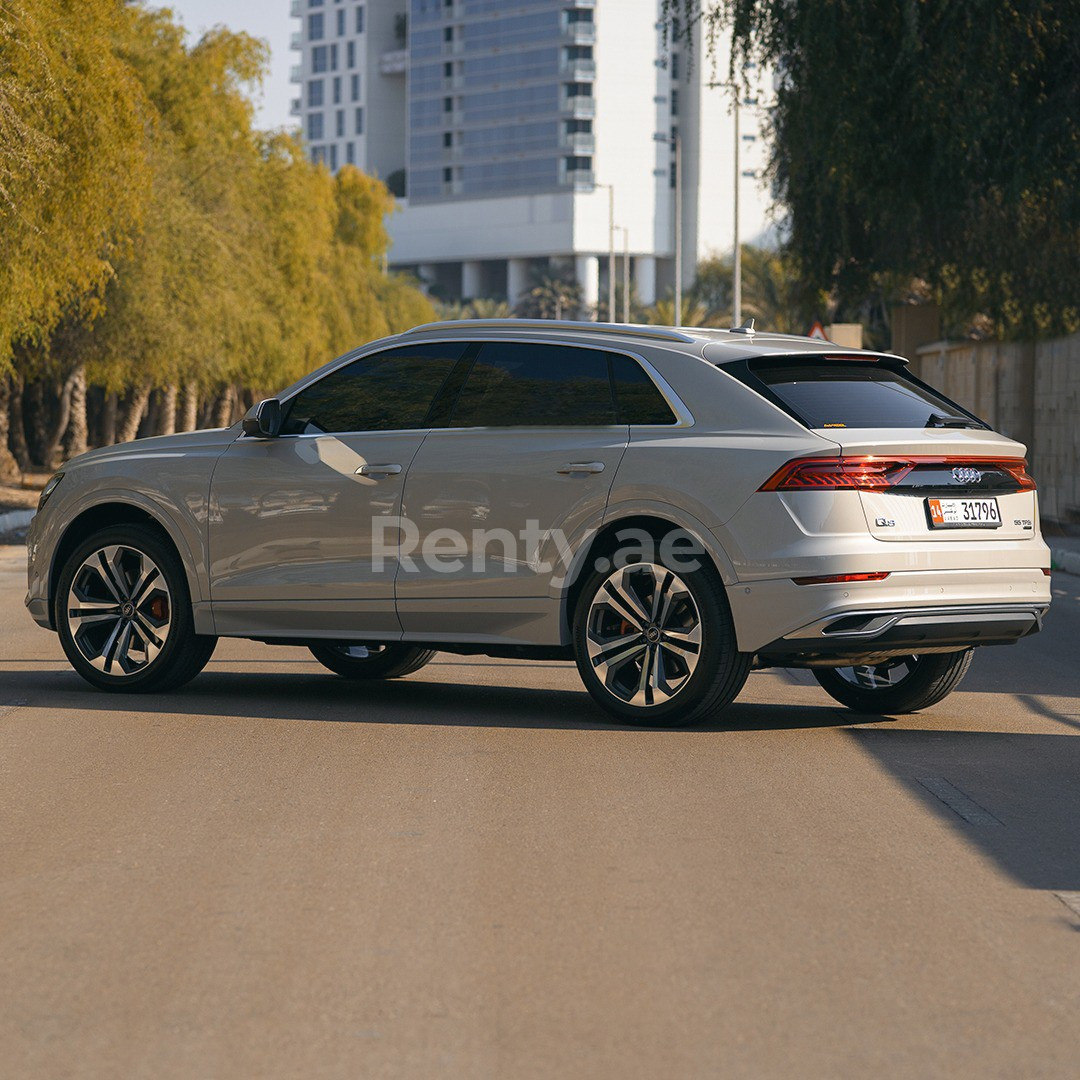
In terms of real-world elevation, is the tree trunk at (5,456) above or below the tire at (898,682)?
above

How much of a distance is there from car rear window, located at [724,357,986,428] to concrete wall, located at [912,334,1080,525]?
17963 mm

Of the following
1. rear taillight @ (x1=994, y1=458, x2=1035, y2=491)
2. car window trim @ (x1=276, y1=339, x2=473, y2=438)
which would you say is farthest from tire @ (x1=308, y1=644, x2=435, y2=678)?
rear taillight @ (x1=994, y1=458, x2=1035, y2=491)

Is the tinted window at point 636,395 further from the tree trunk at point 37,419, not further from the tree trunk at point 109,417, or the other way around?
the tree trunk at point 109,417

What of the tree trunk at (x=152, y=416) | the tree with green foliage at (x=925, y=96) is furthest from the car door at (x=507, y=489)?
the tree trunk at (x=152, y=416)

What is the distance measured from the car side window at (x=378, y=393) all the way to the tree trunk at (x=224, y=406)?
45.8 meters

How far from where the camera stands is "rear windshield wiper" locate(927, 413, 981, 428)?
27.7 feet

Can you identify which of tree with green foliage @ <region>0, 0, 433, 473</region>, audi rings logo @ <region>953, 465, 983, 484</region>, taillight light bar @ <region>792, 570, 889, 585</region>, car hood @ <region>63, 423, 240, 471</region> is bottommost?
taillight light bar @ <region>792, 570, 889, 585</region>

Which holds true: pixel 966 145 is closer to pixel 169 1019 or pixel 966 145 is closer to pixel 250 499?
pixel 250 499

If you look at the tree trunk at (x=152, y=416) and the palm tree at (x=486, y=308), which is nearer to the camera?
the tree trunk at (x=152, y=416)

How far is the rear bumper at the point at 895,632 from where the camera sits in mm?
7977

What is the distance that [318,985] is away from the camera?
453 centimetres

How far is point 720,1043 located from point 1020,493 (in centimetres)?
498

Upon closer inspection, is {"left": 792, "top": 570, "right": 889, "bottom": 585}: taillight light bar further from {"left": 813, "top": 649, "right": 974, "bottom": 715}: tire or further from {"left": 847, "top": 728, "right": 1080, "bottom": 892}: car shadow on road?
{"left": 813, "top": 649, "right": 974, "bottom": 715}: tire

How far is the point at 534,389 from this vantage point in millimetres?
8961
